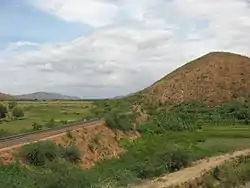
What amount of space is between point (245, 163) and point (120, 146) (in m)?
15.4

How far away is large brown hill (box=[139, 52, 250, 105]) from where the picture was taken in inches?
6053

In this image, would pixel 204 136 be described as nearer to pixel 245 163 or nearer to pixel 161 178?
pixel 245 163

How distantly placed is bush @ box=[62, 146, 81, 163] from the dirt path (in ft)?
22.8

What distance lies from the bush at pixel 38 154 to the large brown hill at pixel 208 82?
109m

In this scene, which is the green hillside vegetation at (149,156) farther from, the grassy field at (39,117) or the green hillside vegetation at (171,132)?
the grassy field at (39,117)

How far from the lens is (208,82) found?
163250mm

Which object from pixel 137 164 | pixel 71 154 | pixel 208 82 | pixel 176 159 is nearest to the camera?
pixel 71 154

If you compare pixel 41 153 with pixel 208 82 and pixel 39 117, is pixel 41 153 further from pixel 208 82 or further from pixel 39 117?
pixel 208 82

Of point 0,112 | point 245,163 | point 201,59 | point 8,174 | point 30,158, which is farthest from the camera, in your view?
point 201,59

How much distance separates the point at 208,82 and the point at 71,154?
12119 cm

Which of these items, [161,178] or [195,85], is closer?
[161,178]

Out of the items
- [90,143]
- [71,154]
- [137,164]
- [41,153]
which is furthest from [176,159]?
[41,153]

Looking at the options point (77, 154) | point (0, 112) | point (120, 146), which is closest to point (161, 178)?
point (77, 154)

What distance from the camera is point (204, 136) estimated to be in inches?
3000
